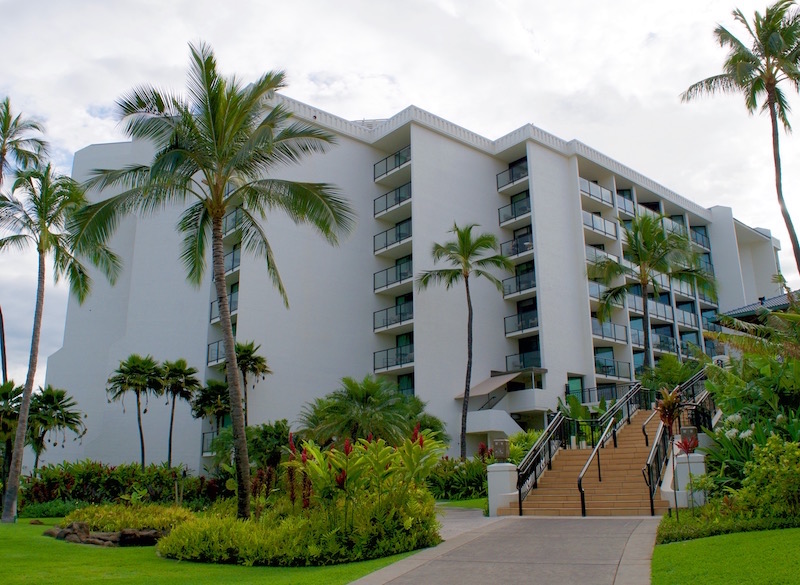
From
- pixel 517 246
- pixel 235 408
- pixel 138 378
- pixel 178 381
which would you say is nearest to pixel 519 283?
pixel 517 246

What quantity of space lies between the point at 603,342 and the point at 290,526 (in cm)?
2904

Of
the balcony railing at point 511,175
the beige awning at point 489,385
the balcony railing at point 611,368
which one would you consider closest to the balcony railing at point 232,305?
the beige awning at point 489,385

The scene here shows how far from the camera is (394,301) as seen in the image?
118ft

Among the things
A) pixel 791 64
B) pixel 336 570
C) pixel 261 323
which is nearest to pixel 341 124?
pixel 261 323

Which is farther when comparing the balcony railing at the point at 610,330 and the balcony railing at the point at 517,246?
the balcony railing at the point at 610,330

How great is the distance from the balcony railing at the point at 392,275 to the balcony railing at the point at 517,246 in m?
5.61

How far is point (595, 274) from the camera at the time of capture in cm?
3434

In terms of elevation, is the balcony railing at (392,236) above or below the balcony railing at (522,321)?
above

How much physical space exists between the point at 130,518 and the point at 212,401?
13492 mm

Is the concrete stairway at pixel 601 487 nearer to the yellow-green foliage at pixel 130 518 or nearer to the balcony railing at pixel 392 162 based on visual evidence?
the yellow-green foliage at pixel 130 518

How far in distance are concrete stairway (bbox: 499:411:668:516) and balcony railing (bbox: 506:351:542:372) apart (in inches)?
525

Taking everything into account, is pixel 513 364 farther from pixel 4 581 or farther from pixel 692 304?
pixel 4 581

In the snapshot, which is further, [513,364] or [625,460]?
[513,364]

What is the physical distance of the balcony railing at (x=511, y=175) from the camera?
37766mm
